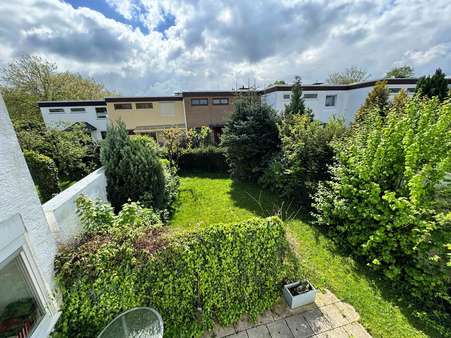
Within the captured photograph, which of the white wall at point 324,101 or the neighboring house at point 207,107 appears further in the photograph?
the neighboring house at point 207,107

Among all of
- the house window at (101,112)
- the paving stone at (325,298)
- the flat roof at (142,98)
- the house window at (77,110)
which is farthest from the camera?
the house window at (101,112)

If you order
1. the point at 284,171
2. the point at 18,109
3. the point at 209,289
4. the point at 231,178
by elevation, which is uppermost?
the point at 18,109

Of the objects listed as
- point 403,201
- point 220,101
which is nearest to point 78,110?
point 220,101

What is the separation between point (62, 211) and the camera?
326 cm

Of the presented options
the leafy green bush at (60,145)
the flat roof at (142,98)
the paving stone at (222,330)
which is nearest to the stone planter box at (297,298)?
the paving stone at (222,330)

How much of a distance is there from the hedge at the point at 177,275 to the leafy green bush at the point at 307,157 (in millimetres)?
3619

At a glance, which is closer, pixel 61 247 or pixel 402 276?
pixel 61 247

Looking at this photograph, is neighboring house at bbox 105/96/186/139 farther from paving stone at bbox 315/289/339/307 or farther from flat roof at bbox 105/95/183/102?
paving stone at bbox 315/289/339/307

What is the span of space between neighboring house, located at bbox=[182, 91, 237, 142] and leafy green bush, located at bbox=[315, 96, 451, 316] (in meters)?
14.5

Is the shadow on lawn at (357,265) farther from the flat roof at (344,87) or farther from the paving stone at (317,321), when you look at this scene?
the flat roof at (344,87)

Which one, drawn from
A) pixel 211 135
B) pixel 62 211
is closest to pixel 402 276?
pixel 62 211

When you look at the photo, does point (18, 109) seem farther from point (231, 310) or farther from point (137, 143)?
point (231, 310)

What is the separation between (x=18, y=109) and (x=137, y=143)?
24.6m

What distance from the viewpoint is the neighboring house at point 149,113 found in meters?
17.5
